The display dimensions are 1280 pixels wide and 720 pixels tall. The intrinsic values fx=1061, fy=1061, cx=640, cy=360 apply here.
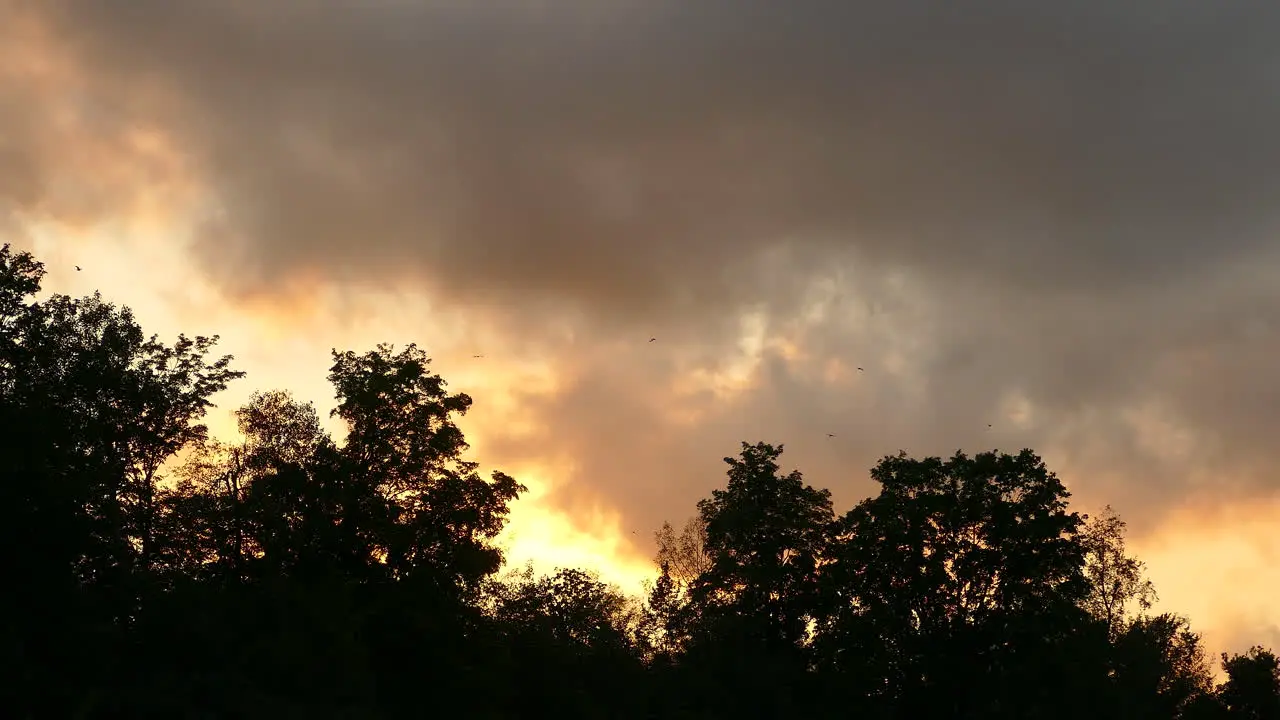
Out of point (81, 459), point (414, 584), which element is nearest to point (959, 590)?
point (414, 584)

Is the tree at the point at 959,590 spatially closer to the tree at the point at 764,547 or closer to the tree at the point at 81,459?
the tree at the point at 764,547

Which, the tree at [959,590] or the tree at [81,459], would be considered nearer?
the tree at [81,459]

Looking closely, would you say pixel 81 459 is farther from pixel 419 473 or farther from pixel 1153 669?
pixel 1153 669

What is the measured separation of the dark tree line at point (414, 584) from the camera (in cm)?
4181

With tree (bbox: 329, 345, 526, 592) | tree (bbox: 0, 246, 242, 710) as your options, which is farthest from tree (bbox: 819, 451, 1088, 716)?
tree (bbox: 0, 246, 242, 710)

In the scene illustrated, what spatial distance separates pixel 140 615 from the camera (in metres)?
45.2

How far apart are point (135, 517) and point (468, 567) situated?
16.7m

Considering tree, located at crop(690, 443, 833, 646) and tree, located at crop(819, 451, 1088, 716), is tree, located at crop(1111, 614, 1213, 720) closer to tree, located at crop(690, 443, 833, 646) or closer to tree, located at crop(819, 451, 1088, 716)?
tree, located at crop(819, 451, 1088, 716)

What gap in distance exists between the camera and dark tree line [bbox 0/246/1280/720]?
41.8 metres

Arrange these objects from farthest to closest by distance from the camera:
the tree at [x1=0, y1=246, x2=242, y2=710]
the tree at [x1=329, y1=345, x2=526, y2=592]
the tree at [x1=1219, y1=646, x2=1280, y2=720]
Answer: the tree at [x1=1219, y1=646, x2=1280, y2=720] < the tree at [x1=329, y1=345, x2=526, y2=592] < the tree at [x1=0, y1=246, x2=242, y2=710]

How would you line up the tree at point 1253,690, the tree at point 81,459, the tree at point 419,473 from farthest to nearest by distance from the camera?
the tree at point 1253,690 → the tree at point 419,473 → the tree at point 81,459

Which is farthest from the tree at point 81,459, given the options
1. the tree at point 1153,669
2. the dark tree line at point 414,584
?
the tree at point 1153,669

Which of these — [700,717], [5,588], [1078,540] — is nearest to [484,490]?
[700,717]

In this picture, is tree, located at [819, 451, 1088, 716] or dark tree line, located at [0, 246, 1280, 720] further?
tree, located at [819, 451, 1088, 716]
